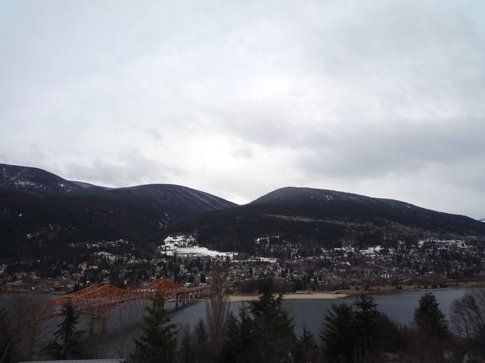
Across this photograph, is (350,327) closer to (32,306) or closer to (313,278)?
(32,306)

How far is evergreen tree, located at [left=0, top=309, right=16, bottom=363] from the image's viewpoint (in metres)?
26.9

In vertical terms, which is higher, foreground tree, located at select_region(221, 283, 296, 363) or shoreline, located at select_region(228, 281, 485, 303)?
foreground tree, located at select_region(221, 283, 296, 363)

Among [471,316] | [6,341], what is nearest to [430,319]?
[471,316]

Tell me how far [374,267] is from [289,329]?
170465 mm

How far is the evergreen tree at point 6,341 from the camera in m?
26.9

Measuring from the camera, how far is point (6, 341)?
92.7ft

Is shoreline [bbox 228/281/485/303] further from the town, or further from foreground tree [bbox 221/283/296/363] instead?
foreground tree [bbox 221/283/296/363]

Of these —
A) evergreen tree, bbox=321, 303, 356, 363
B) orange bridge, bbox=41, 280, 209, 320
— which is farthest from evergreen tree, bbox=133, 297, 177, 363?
orange bridge, bbox=41, 280, 209, 320

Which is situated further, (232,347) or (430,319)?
(430,319)

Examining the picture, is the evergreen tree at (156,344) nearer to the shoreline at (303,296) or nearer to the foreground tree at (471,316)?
the foreground tree at (471,316)

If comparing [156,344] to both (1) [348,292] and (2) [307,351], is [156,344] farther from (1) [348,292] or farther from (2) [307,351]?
(1) [348,292]

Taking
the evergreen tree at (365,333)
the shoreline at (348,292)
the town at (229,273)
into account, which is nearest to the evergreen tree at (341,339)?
the evergreen tree at (365,333)

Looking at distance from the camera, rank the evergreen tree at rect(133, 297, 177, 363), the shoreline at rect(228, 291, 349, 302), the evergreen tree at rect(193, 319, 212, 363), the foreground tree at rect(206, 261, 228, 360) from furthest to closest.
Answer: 1. the shoreline at rect(228, 291, 349, 302)
2. the foreground tree at rect(206, 261, 228, 360)
3. the evergreen tree at rect(193, 319, 212, 363)
4. the evergreen tree at rect(133, 297, 177, 363)

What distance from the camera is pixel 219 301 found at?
40750 mm
